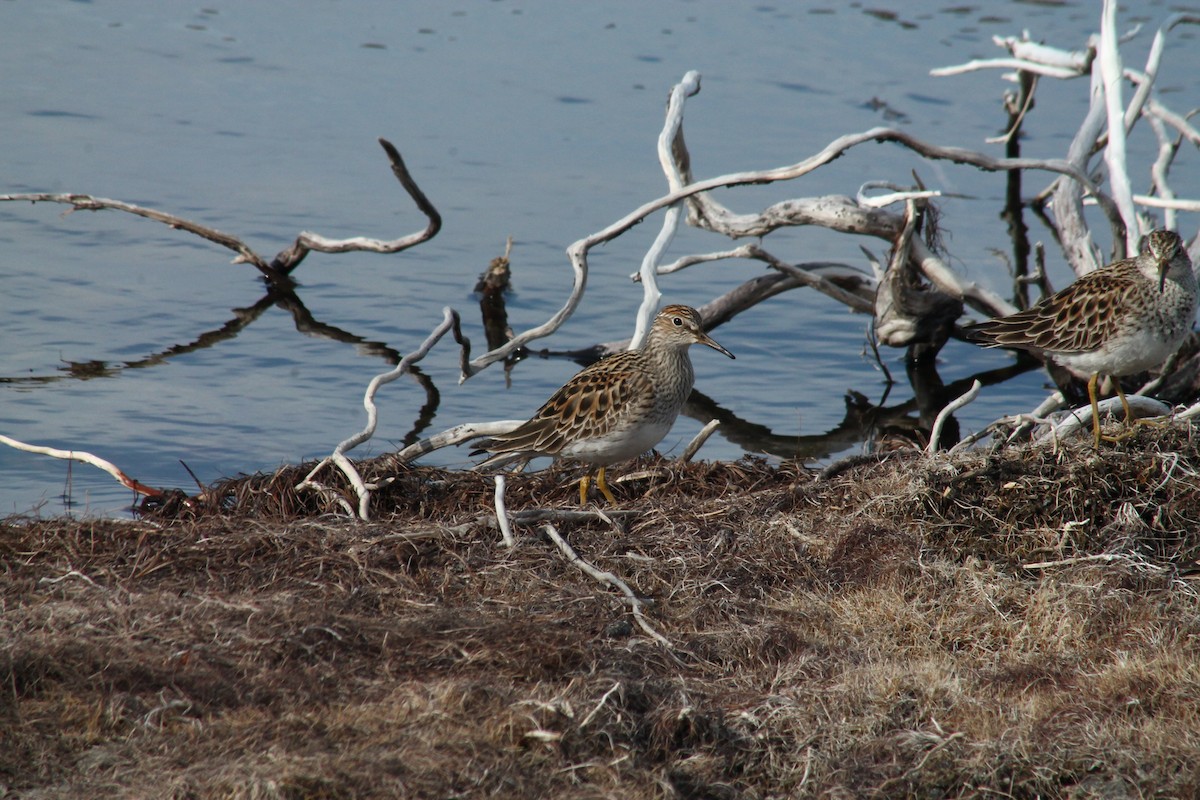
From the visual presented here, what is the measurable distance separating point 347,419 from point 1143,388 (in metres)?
5.70

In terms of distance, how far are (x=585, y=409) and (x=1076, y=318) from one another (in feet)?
9.15

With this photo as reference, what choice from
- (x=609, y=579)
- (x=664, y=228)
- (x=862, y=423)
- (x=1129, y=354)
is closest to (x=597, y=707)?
(x=609, y=579)

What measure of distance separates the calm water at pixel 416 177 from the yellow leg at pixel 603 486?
1.61 metres

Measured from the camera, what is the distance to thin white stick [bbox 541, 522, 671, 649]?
5.37m

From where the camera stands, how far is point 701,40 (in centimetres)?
1847

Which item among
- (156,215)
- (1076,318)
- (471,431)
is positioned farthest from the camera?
(156,215)

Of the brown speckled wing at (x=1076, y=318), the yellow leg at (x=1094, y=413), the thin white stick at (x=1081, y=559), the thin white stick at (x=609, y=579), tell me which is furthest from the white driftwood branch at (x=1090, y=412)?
the thin white stick at (x=609, y=579)

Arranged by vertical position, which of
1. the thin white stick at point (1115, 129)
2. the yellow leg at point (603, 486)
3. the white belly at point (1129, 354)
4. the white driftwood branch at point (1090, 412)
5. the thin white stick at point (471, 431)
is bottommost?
the yellow leg at point (603, 486)

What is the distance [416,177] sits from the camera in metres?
14.2

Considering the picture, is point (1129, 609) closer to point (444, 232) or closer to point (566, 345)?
point (566, 345)

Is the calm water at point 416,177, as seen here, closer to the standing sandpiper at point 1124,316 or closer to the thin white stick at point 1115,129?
the thin white stick at point 1115,129

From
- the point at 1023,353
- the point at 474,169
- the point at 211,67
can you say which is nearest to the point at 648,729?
the point at 1023,353

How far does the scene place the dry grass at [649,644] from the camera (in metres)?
4.42

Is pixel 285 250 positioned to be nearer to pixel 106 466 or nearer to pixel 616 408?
pixel 106 466
